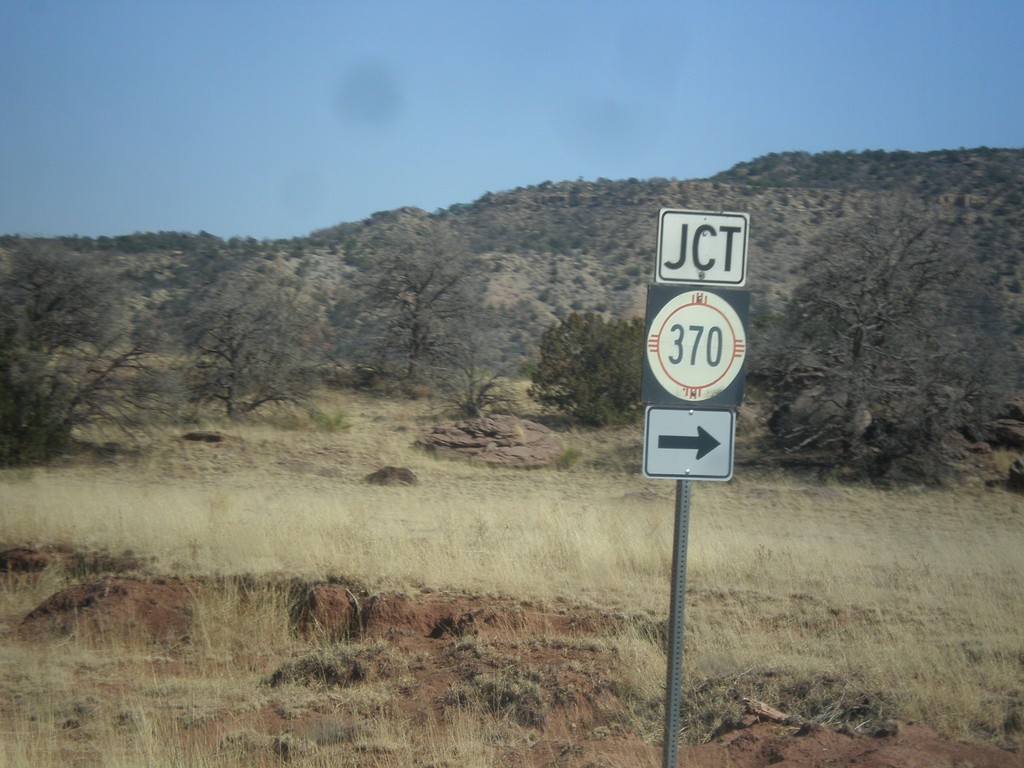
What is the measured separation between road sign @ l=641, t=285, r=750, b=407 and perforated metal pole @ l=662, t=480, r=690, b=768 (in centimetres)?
55

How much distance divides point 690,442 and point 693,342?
0.55 meters

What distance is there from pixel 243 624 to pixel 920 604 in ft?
22.6

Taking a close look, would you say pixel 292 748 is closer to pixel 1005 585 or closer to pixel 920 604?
pixel 920 604

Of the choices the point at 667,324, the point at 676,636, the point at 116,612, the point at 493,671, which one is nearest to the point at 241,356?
the point at 116,612

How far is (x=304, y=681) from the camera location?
7957 millimetres

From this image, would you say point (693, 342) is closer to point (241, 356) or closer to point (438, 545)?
point (438, 545)

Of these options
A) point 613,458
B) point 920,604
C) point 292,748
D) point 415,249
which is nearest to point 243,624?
point 292,748

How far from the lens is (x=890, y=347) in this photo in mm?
23844

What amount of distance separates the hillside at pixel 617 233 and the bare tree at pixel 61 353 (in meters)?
19.0

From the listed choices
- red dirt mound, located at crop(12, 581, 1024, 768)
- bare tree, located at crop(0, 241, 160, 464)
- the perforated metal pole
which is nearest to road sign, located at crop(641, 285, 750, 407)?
the perforated metal pole

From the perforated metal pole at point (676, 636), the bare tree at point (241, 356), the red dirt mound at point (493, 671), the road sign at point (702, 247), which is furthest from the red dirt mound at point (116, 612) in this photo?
the bare tree at point (241, 356)

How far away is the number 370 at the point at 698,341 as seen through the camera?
17.2ft

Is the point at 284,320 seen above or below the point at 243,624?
above

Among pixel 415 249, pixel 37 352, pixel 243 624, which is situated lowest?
pixel 243 624
